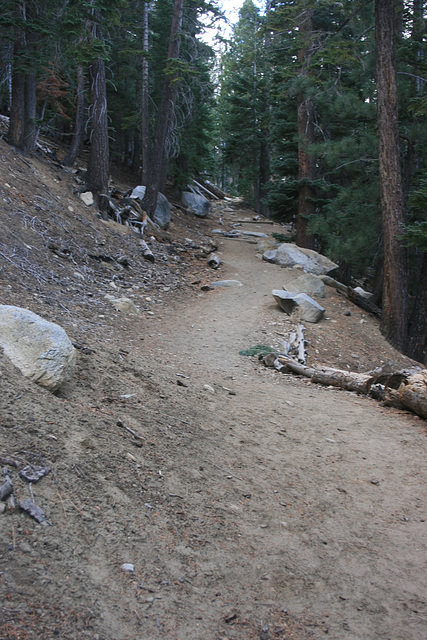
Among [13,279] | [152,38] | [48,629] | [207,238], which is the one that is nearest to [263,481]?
[48,629]

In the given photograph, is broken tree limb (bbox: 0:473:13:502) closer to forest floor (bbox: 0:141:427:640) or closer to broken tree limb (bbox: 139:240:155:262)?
forest floor (bbox: 0:141:427:640)

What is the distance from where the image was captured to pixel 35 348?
3.72 metres

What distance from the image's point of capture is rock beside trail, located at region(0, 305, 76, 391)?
3.66 m

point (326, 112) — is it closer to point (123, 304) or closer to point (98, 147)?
point (98, 147)

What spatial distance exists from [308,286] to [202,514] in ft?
32.2

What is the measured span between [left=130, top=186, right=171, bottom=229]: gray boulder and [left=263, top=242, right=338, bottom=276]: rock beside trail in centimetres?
496

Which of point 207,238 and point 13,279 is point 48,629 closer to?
point 13,279

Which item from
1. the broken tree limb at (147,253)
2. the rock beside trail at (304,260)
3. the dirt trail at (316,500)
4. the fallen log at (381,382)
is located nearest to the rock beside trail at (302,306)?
the fallen log at (381,382)

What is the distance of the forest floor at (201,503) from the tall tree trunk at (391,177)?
459 cm

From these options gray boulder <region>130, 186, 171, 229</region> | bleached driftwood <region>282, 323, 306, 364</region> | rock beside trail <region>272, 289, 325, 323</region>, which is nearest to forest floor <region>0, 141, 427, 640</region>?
bleached driftwood <region>282, 323, 306, 364</region>

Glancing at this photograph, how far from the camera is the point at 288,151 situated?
60.2 feet

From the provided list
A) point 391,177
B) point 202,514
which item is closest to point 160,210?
point 391,177

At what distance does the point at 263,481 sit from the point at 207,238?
16.8 meters

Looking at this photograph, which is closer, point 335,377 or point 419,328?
point 335,377
